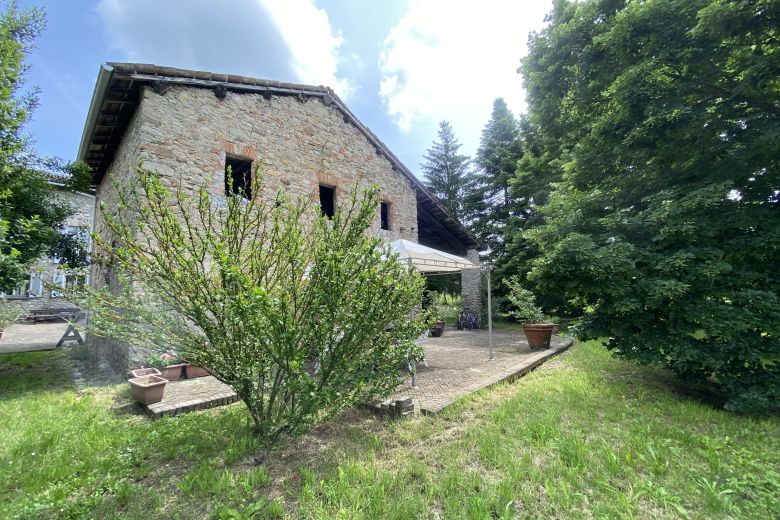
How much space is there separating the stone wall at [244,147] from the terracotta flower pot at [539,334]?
16.5 feet

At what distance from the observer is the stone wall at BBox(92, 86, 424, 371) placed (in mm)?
6455

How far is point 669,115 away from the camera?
4125 millimetres

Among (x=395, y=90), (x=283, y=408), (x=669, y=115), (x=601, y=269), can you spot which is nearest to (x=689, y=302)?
(x=601, y=269)

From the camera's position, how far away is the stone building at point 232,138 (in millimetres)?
6414

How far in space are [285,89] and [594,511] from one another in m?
9.83

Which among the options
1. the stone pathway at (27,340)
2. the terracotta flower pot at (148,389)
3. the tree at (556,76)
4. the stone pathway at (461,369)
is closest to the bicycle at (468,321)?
the stone pathway at (461,369)

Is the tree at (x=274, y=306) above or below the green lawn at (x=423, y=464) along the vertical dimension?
above

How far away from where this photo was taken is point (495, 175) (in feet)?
64.3

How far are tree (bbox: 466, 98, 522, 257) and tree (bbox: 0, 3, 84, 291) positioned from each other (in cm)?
1732

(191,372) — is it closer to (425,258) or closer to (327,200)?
(425,258)

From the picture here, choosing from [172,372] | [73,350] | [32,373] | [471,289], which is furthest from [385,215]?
[73,350]

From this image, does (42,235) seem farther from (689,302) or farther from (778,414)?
(778,414)

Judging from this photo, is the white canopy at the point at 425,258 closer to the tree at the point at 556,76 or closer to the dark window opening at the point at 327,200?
the tree at the point at 556,76

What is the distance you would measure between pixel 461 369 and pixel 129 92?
28.2 feet
